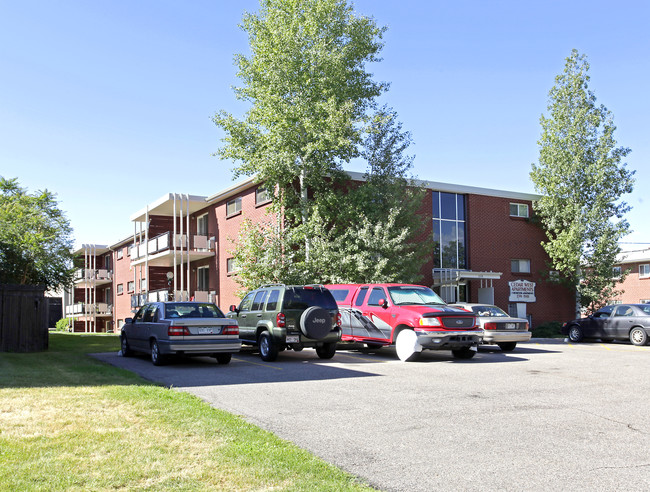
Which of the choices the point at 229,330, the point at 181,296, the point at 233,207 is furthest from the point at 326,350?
the point at 181,296

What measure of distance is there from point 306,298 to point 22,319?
9049 millimetres

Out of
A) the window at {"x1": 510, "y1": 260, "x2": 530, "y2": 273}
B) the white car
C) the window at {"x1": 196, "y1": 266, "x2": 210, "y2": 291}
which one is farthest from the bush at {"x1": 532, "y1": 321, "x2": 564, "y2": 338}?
the window at {"x1": 196, "y1": 266, "x2": 210, "y2": 291}

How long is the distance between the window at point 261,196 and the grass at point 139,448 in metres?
18.9

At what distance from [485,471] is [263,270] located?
64.4 ft

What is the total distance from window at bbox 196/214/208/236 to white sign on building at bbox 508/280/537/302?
56.2ft

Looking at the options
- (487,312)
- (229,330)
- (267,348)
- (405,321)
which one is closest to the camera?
(229,330)

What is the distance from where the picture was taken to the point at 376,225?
2406 centimetres

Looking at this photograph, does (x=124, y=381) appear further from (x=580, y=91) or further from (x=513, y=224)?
(x=580, y=91)

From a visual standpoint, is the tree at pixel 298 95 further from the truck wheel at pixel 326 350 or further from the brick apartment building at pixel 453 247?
the truck wheel at pixel 326 350

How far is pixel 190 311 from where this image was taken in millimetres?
14445

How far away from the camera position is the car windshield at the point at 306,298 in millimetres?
→ 15016

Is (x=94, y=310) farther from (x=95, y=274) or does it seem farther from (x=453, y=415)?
(x=453, y=415)

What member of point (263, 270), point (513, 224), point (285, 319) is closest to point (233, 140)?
point (263, 270)

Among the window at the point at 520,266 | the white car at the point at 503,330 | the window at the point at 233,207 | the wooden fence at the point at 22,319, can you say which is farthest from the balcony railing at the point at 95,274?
the white car at the point at 503,330
